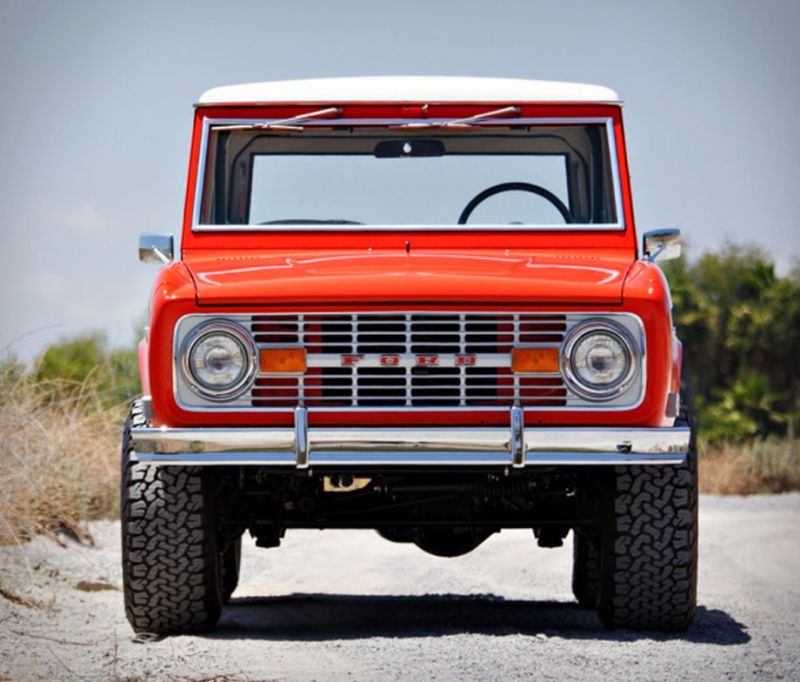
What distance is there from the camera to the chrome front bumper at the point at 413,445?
568 cm

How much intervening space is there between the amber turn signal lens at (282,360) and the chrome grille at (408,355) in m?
0.02

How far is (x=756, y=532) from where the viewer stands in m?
11.7

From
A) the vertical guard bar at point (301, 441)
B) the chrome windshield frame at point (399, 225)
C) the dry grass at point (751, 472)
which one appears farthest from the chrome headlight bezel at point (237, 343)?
the dry grass at point (751, 472)

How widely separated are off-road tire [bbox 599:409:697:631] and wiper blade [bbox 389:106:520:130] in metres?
1.59

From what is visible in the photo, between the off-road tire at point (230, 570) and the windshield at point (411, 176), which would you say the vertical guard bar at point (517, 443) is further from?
the off-road tire at point (230, 570)

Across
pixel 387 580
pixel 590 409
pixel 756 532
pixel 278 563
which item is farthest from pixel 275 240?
pixel 756 532

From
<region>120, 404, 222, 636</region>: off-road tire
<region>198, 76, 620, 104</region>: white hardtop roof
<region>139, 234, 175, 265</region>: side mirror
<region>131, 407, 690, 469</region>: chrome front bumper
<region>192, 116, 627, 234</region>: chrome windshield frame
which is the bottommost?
<region>120, 404, 222, 636</region>: off-road tire

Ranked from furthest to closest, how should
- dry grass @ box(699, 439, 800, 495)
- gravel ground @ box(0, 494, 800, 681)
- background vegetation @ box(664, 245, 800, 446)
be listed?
1. background vegetation @ box(664, 245, 800, 446)
2. dry grass @ box(699, 439, 800, 495)
3. gravel ground @ box(0, 494, 800, 681)

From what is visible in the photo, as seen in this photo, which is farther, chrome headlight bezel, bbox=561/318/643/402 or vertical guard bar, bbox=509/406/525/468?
chrome headlight bezel, bbox=561/318/643/402

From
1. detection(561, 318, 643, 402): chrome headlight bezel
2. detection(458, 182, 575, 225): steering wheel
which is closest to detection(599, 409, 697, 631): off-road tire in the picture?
detection(561, 318, 643, 402): chrome headlight bezel

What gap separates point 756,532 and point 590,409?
6.35m

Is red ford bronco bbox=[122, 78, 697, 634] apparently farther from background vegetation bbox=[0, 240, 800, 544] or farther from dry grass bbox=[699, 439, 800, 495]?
dry grass bbox=[699, 439, 800, 495]

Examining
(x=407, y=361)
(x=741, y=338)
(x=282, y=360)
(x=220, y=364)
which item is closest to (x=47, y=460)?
(x=220, y=364)

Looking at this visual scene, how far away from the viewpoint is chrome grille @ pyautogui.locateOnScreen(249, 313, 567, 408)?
578 cm
